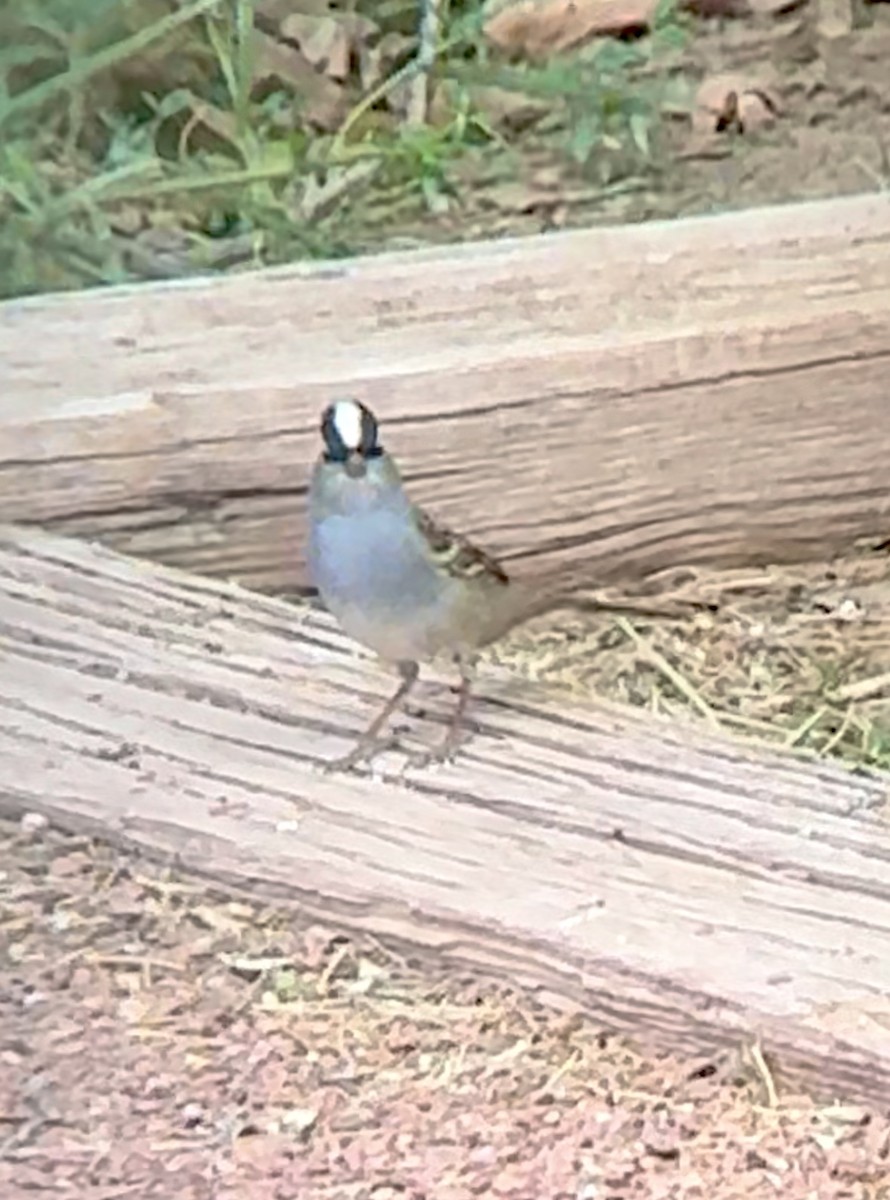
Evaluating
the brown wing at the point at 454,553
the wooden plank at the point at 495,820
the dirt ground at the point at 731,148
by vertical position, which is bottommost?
the wooden plank at the point at 495,820

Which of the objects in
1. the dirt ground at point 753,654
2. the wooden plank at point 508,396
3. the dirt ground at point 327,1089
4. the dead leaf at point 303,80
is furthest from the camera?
the dead leaf at point 303,80

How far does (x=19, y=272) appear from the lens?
306 cm

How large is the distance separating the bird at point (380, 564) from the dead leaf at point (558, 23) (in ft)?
4.21

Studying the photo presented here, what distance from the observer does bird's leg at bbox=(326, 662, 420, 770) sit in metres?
2.33

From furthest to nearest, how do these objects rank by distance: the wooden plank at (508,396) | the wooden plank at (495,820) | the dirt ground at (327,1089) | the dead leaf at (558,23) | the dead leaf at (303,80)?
1. the dead leaf at (558,23)
2. the dead leaf at (303,80)
3. the wooden plank at (508,396)
4. the wooden plank at (495,820)
5. the dirt ground at (327,1089)

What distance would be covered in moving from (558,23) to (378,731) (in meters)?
1.47

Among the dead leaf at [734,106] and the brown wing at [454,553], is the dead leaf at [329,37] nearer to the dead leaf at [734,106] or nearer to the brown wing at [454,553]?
the dead leaf at [734,106]

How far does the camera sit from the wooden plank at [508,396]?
275 centimetres

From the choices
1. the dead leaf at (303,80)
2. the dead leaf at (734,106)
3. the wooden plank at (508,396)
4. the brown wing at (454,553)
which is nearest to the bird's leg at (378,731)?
the brown wing at (454,553)

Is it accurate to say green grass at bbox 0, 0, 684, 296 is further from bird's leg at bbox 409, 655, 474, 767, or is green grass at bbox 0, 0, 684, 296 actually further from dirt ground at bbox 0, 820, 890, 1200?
dirt ground at bbox 0, 820, 890, 1200

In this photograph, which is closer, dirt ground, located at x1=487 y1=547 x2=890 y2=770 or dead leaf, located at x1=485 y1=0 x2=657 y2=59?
dirt ground, located at x1=487 y1=547 x2=890 y2=770

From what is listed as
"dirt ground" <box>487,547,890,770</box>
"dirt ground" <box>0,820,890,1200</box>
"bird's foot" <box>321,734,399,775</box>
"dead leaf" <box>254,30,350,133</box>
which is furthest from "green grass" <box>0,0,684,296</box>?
"dirt ground" <box>0,820,890,1200</box>

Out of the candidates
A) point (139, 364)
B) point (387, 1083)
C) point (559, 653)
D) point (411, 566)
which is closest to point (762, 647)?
point (559, 653)

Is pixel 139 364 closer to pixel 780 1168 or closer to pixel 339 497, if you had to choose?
pixel 339 497
